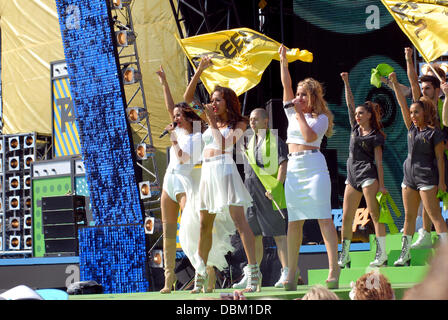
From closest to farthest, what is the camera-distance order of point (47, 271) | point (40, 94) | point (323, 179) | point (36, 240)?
point (323, 179) < point (47, 271) < point (36, 240) < point (40, 94)

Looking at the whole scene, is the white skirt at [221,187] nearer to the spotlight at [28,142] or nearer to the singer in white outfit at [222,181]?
the singer in white outfit at [222,181]

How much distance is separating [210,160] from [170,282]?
1262mm

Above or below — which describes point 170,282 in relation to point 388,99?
below

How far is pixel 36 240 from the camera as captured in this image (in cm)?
1105

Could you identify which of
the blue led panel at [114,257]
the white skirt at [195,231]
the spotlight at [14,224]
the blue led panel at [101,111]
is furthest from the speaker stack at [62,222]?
the white skirt at [195,231]

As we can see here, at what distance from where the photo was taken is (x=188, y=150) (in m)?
5.81

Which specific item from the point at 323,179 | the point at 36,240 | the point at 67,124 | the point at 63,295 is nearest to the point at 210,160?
the point at 323,179

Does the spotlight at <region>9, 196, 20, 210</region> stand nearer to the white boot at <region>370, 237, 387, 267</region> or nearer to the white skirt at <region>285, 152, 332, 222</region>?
the white boot at <region>370, 237, 387, 267</region>

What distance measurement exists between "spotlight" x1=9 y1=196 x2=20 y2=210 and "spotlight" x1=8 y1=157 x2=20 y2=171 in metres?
0.54

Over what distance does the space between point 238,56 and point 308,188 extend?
3201 mm

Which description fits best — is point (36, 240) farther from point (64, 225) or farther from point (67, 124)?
point (67, 124)

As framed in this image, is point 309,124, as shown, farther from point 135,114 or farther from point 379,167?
point 135,114

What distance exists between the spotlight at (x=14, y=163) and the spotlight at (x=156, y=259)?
5.25 m

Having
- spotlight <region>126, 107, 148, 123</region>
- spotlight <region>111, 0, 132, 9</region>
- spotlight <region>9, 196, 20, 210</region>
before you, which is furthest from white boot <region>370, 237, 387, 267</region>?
spotlight <region>9, 196, 20, 210</region>
